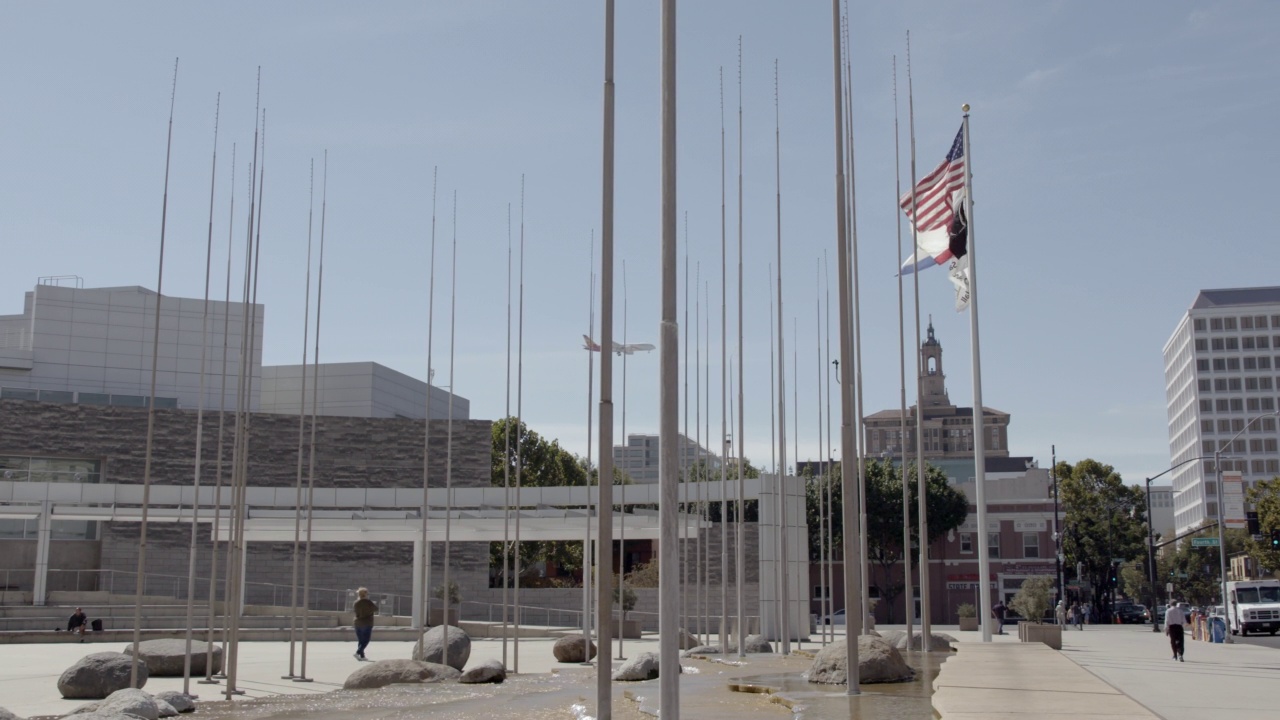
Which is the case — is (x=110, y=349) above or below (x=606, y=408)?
above

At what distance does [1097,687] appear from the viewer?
1349 centimetres

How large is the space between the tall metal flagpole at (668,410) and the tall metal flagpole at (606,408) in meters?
0.59

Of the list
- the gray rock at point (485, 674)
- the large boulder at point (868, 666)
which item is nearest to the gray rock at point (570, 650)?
the gray rock at point (485, 674)

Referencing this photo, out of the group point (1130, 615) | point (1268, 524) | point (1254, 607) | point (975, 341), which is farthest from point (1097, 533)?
point (975, 341)

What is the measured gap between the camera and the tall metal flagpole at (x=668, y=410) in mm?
9305

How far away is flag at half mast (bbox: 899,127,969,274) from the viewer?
2453cm

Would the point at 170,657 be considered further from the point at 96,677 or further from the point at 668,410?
the point at 668,410

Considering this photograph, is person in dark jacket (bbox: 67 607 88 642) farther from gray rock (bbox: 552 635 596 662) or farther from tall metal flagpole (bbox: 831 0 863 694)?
tall metal flagpole (bbox: 831 0 863 694)

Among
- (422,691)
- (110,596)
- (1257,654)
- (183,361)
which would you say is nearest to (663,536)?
(422,691)

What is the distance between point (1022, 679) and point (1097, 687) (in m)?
1.17

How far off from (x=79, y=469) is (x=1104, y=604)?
66051mm

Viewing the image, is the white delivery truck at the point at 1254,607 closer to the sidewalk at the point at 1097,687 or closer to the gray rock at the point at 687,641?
the sidewalk at the point at 1097,687

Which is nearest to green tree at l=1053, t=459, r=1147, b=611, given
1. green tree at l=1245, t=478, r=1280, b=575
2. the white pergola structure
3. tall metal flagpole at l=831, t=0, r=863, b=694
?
green tree at l=1245, t=478, r=1280, b=575

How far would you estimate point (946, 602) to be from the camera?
75.7 meters
